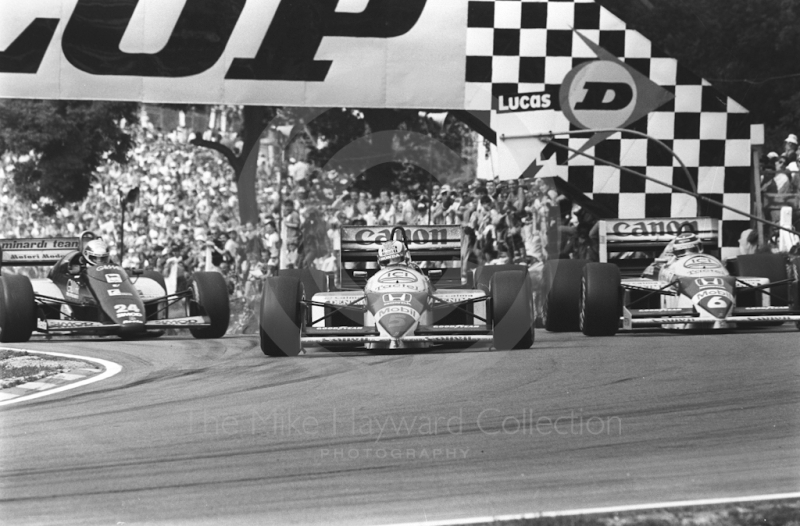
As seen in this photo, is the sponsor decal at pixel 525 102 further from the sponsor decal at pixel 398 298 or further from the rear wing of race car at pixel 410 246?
the sponsor decal at pixel 398 298

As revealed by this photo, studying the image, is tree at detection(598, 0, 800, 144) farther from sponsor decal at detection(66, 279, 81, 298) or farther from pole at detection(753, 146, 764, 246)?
sponsor decal at detection(66, 279, 81, 298)

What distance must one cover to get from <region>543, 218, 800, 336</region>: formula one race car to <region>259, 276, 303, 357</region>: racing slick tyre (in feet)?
7.40

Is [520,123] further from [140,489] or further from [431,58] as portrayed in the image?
[140,489]

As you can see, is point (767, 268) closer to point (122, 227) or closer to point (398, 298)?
point (398, 298)

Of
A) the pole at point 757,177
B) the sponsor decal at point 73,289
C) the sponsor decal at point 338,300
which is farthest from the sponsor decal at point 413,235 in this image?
the pole at point 757,177

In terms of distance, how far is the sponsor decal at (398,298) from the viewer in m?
6.67

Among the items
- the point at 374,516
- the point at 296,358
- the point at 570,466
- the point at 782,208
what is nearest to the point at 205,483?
the point at 374,516

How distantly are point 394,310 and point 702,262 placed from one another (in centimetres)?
266

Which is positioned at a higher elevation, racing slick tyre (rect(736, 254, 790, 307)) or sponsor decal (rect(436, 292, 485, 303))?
racing slick tyre (rect(736, 254, 790, 307))

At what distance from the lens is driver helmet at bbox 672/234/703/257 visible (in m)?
8.20

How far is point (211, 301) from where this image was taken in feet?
27.5

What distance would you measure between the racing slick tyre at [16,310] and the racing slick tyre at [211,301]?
3.99ft

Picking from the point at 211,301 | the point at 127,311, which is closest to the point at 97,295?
the point at 127,311

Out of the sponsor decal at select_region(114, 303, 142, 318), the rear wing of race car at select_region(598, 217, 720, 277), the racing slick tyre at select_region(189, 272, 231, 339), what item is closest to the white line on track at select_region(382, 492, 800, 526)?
the rear wing of race car at select_region(598, 217, 720, 277)
